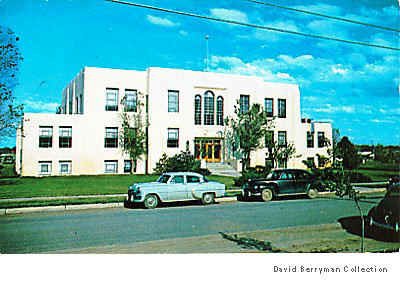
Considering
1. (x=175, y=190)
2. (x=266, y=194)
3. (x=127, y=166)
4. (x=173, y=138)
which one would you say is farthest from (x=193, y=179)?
(x=173, y=138)

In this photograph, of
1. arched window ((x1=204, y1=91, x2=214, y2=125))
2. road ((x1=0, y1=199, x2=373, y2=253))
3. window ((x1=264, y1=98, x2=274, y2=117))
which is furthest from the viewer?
window ((x1=264, y1=98, x2=274, y2=117))

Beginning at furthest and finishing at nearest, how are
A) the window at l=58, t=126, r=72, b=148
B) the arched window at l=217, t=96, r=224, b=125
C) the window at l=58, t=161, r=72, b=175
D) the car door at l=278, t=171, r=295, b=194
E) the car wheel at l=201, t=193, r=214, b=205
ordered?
the arched window at l=217, t=96, r=224, b=125
the car door at l=278, t=171, r=295, b=194
the car wheel at l=201, t=193, r=214, b=205
the window at l=58, t=126, r=72, b=148
the window at l=58, t=161, r=72, b=175

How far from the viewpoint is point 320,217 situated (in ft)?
23.4

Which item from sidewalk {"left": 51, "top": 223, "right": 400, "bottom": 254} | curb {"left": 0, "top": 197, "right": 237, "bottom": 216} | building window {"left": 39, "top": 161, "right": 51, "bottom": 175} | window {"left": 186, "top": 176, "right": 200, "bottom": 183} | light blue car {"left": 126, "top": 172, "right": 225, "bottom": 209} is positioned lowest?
sidewalk {"left": 51, "top": 223, "right": 400, "bottom": 254}

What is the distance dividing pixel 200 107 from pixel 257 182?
4008 millimetres

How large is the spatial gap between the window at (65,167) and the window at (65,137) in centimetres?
37

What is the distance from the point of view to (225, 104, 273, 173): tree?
1206 cm

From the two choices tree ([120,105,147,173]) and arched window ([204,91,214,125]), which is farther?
arched window ([204,91,214,125])

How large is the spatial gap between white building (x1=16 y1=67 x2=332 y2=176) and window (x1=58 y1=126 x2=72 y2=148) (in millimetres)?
21

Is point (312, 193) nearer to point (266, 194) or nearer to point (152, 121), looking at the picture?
point (266, 194)

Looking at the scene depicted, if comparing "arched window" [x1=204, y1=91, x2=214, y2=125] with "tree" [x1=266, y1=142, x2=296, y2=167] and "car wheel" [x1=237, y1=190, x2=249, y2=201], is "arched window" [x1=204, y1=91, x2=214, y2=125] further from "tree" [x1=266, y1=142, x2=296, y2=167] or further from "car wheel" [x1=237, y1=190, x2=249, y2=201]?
"car wheel" [x1=237, y1=190, x2=249, y2=201]

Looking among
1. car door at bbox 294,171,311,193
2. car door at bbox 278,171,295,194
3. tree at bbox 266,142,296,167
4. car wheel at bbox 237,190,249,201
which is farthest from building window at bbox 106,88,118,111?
car door at bbox 294,171,311,193

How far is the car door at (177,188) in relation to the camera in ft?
27.3

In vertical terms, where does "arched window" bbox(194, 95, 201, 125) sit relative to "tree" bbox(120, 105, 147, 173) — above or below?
above
